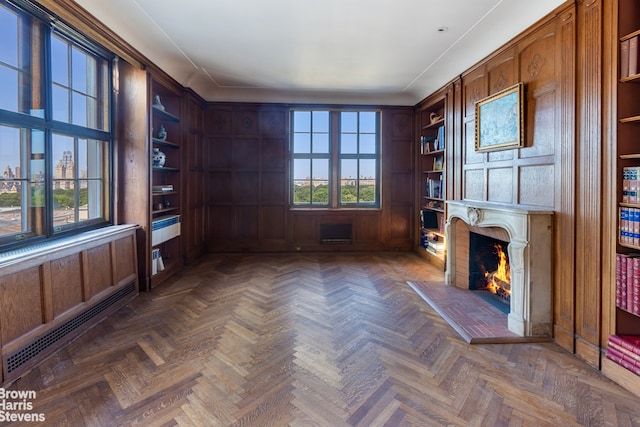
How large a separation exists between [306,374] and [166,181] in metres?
4.02

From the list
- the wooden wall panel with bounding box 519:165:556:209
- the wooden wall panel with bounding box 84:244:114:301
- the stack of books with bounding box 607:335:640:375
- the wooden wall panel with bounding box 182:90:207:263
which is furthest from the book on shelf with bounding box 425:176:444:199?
the wooden wall panel with bounding box 84:244:114:301

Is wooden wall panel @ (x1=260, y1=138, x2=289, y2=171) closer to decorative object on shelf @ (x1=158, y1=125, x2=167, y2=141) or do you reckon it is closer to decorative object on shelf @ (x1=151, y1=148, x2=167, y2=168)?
decorative object on shelf @ (x1=158, y1=125, x2=167, y2=141)

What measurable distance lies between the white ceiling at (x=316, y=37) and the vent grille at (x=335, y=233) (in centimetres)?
261

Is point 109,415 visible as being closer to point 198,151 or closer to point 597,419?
point 597,419

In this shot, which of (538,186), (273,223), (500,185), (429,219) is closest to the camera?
(538,186)

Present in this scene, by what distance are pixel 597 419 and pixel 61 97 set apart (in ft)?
→ 15.8

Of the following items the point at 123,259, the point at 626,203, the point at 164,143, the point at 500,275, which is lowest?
the point at 500,275

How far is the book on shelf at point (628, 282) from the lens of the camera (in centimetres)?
214

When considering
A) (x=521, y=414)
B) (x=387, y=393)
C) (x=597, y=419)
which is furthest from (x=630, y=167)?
(x=387, y=393)

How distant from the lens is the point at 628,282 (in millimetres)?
2188

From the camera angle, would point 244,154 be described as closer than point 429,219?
No

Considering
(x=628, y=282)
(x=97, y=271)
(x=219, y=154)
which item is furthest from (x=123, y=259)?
(x=628, y=282)

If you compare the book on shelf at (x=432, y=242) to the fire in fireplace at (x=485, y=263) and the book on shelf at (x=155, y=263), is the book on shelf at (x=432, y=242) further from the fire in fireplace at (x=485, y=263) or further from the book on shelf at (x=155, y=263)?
the book on shelf at (x=155, y=263)

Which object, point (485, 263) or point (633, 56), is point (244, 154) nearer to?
point (485, 263)
